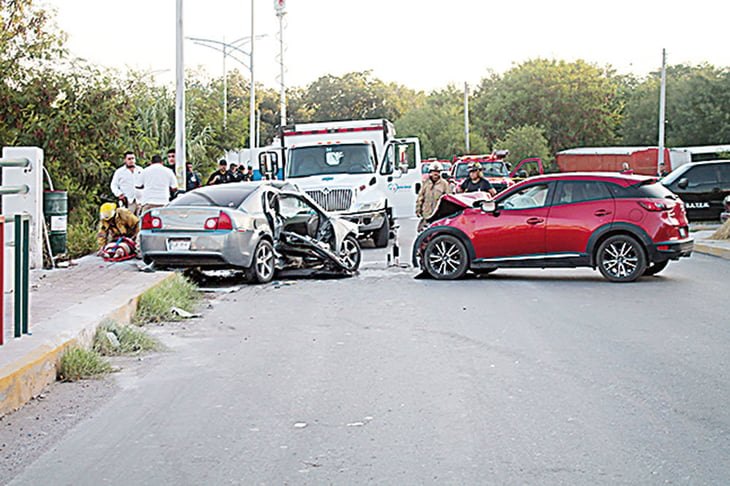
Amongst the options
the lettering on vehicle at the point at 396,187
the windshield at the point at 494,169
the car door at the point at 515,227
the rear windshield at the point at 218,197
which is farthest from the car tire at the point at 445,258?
the windshield at the point at 494,169

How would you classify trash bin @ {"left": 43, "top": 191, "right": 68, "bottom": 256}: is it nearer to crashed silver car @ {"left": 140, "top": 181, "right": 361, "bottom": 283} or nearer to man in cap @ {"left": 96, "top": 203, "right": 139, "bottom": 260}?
man in cap @ {"left": 96, "top": 203, "right": 139, "bottom": 260}

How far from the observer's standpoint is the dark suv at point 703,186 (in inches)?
1041

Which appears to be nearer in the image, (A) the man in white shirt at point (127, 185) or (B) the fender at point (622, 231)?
(B) the fender at point (622, 231)

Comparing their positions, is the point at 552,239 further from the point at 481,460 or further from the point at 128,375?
the point at 481,460

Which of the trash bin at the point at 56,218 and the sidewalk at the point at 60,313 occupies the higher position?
the trash bin at the point at 56,218

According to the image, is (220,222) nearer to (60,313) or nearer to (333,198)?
(60,313)

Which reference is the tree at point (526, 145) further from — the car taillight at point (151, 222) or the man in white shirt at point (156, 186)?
the car taillight at point (151, 222)

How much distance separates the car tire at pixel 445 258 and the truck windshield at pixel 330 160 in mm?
7370

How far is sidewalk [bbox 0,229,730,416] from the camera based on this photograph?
7.10 m

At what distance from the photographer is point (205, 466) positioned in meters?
5.43

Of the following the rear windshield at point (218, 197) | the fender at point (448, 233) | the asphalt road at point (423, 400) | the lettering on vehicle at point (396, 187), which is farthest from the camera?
the lettering on vehicle at point (396, 187)

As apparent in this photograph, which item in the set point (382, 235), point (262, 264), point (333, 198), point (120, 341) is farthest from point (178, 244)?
point (382, 235)

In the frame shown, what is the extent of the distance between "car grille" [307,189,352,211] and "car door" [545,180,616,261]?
7.41m

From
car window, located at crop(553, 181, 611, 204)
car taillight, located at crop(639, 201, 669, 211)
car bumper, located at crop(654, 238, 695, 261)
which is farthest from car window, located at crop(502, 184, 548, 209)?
car bumper, located at crop(654, 238, 695, 261)
